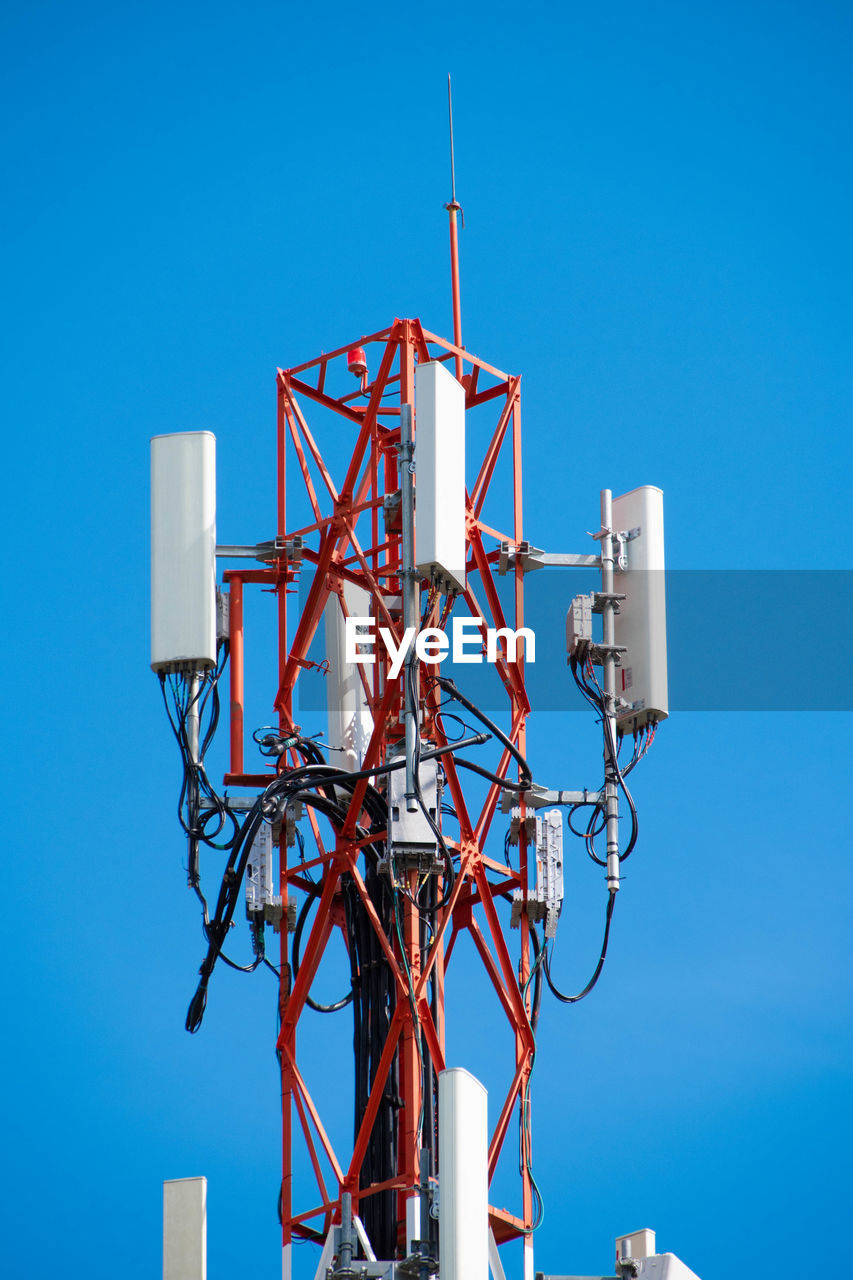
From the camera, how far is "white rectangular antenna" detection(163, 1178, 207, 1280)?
2758 cm

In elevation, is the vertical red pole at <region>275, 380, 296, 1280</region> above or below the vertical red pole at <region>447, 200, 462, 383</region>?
below

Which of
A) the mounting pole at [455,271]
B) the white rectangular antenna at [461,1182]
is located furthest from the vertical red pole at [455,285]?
the white rectangular antenna at [461,1182]

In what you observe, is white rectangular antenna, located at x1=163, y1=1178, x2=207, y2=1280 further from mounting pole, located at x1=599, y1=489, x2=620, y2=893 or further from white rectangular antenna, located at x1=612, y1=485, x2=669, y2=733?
white rectangular antenna, located at x1=612, y1=485, x2=669, y2=733

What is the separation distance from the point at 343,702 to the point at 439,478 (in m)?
5.12

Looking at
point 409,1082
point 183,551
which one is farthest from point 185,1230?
point 183,551

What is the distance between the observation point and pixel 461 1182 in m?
25.0

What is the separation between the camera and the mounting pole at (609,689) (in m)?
29.9

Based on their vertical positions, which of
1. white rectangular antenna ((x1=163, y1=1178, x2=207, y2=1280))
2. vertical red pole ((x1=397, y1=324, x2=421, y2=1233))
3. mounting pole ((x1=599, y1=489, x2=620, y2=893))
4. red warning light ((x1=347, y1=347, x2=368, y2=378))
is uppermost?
red warning light ((x1=347, y1=347, x2=368, y2=378))

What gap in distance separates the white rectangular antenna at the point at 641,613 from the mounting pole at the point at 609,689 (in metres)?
0.17

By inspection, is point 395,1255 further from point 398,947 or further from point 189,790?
point 189,790

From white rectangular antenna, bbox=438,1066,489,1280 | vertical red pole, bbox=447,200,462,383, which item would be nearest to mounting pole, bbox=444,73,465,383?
vertical red pole, bbox=447,200,462,383

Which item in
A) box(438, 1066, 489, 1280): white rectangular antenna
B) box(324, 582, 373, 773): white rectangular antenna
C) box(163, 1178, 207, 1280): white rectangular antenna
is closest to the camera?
box(438, 1066, 489, 1280): white rectangular antenna

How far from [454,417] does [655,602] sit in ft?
12.9

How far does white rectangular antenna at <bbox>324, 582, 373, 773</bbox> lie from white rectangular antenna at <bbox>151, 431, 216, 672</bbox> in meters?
3.65
